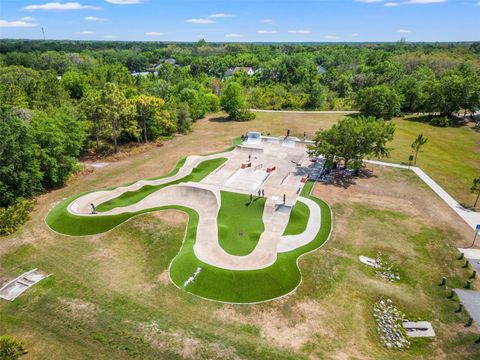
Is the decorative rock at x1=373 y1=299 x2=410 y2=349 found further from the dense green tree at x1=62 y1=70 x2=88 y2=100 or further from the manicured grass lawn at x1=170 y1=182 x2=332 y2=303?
the dense green tree at x1=62 y1=70 x2=88 y2=100

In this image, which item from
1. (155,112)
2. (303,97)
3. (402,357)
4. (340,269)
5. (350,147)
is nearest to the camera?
(402,357)

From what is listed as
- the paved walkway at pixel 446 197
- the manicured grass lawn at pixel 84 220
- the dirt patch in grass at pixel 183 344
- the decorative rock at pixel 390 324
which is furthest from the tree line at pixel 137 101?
the decorative rock at pixel 390 324

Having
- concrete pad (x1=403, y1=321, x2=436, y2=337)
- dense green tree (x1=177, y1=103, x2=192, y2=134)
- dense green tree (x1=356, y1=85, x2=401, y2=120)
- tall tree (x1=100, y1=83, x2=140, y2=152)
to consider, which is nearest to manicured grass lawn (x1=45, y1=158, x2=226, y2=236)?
tall tree (x1=100, y1=83, x2=140, y2=152)

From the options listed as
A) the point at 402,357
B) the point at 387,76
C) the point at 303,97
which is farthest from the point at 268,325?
the point at 387,76

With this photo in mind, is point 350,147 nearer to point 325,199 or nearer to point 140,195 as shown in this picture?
point 325,199

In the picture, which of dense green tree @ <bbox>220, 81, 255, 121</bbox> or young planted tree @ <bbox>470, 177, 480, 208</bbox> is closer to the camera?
young planted tree @ <bbox>470, 177, 480, 208</bbox>

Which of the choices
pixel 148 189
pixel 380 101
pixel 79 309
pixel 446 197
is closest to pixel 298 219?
pixel 148 189

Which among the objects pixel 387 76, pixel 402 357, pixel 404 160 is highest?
pixel 387 76
